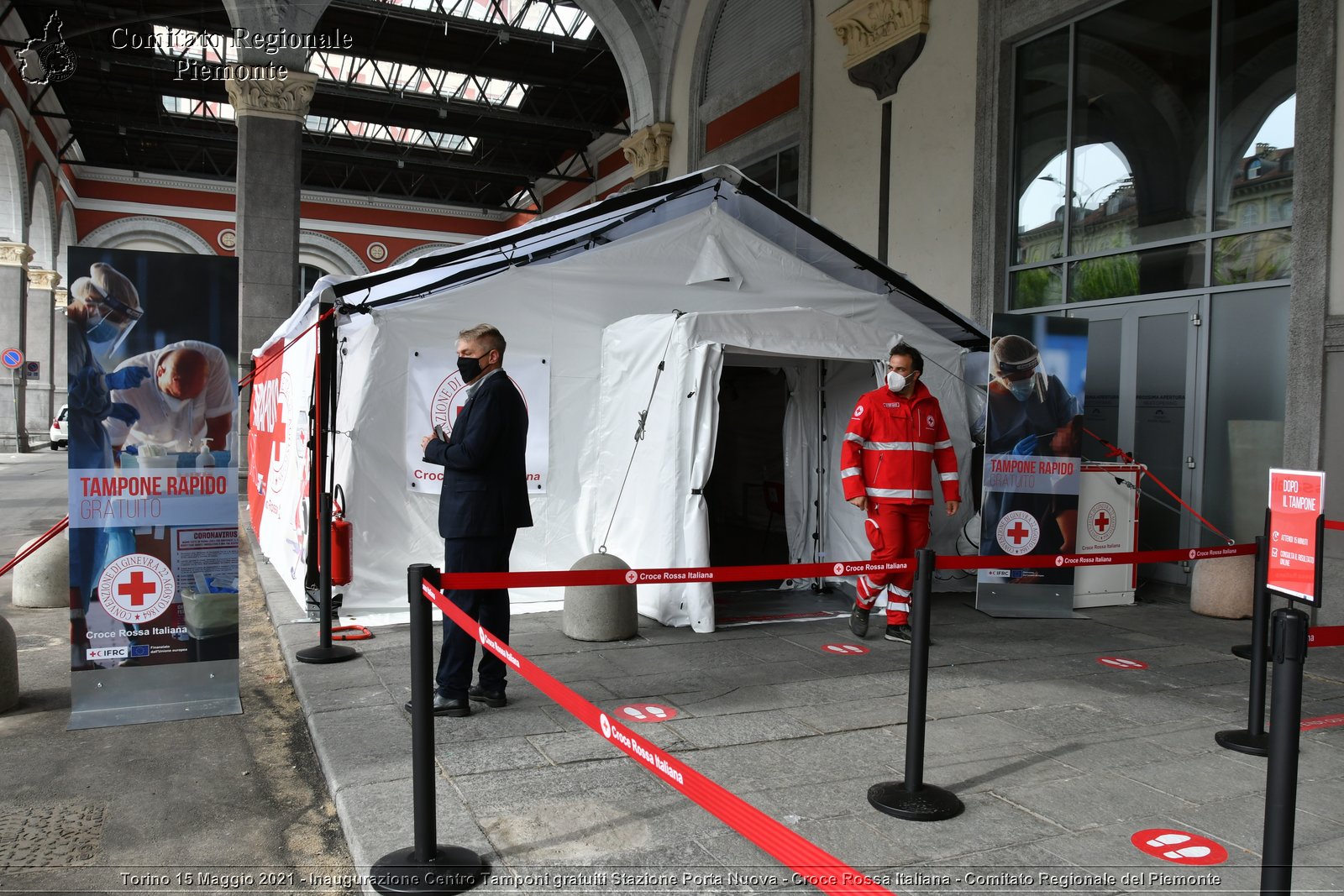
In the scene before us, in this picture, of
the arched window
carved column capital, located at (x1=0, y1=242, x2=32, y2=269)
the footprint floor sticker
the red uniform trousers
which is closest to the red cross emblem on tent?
the footprint floor sticker

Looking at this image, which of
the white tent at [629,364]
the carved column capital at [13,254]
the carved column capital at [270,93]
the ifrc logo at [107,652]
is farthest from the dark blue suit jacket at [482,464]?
the carved column capital at [13,254]

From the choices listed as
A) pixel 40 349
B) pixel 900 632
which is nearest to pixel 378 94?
pixel 40 349

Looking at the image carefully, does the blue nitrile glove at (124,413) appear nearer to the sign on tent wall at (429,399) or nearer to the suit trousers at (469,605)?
the suit trousers at (469,605)

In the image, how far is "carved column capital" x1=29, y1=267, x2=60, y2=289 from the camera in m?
28.9

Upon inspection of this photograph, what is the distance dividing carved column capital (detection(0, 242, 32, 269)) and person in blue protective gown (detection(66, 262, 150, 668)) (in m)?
24.1

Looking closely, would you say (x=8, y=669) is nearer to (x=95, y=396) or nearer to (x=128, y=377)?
(x=95, y=396)

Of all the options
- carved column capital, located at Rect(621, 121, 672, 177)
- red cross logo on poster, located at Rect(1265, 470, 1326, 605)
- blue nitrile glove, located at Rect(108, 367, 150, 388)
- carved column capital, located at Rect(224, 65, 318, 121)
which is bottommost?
red cross logo on poster, located at Rect(1265, 470, 1326, 605)

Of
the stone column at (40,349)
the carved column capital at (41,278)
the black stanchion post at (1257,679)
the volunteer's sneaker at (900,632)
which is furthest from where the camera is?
the stone column at (40,349)

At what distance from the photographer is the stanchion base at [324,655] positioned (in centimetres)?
572

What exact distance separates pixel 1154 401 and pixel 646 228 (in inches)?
196

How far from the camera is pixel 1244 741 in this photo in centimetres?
442

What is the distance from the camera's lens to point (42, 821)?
365cm

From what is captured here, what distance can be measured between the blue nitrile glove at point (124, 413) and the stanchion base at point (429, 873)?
9.10 feet

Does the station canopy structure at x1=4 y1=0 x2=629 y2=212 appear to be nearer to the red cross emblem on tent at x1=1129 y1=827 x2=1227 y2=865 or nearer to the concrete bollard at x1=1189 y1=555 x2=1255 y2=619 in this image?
the concrete bollard at x1=1189 y1=555 x2=1255 y2=619
